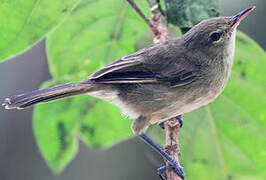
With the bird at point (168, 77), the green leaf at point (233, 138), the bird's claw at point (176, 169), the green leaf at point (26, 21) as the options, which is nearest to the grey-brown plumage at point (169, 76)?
the bird at point (168, 77)

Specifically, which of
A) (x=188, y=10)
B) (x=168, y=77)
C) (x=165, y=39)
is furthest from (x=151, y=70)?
(x=188, y=10)

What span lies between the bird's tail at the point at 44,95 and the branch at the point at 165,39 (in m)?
0.65

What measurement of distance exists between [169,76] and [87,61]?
66cm

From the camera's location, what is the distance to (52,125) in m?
3.73

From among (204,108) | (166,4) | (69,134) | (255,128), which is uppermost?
(166,4)

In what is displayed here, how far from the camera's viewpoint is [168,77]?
3.83m

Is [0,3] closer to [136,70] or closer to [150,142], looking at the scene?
[136,70]

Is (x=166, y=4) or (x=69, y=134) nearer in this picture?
Answer: (x=166, y=4)

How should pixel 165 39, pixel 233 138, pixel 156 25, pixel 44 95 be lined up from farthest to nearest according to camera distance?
pixel 165 39 < pixel 233 138 < pixel 156 25 < pixel 44 95

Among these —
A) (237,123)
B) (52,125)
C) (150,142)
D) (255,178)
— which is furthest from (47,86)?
(255,178)

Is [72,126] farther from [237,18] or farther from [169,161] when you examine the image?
[237,18]

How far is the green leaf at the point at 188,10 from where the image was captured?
3207 millimetres

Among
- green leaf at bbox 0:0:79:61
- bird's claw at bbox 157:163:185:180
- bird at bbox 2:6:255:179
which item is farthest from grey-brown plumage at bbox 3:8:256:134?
green leaf at bbox 0:0:79:61

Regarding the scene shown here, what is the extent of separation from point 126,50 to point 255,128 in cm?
118
